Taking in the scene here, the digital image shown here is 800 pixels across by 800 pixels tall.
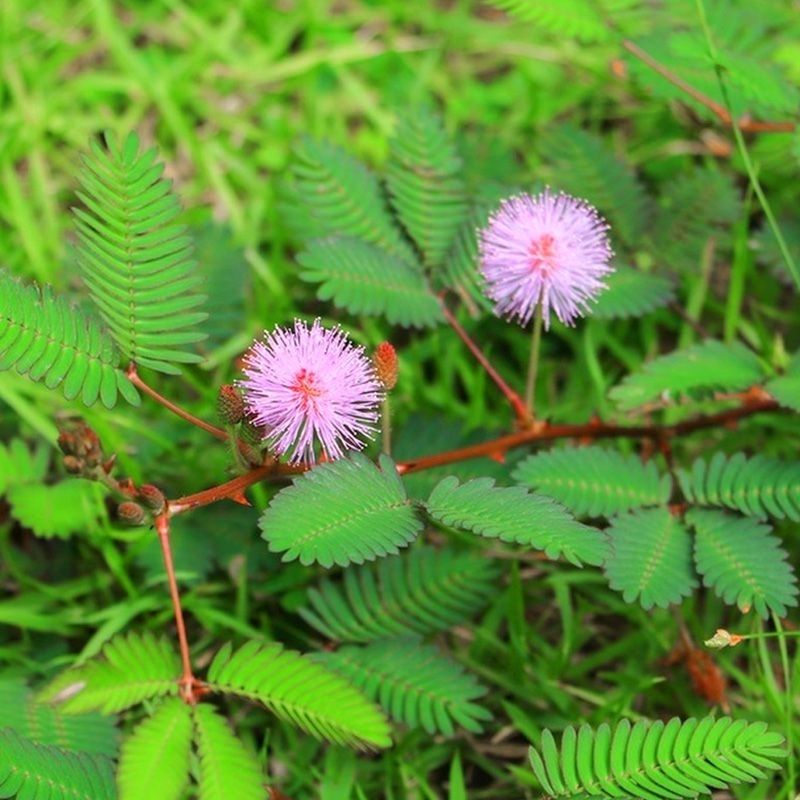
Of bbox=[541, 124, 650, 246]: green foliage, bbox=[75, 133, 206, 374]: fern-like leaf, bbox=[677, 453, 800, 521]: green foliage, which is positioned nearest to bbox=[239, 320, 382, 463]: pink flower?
bbox=[75, 133, 206, 374]: fern-like leaf

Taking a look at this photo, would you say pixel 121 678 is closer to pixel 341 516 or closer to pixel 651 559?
pixel 341 516

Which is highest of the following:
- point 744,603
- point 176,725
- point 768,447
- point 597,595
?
point 768,447

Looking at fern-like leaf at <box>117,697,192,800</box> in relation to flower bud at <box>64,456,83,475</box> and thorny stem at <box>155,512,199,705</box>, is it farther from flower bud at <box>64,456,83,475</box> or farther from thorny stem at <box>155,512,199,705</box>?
flower bud at <box>64,456,83,475</box>

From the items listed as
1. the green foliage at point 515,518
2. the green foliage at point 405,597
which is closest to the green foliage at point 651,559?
the green foliage at point 515,518

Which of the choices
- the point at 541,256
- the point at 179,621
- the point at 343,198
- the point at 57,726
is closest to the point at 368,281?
the point at 343,198

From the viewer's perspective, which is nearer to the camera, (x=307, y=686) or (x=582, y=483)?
(x=307, y=686)

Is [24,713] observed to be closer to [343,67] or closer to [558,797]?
[558,797]

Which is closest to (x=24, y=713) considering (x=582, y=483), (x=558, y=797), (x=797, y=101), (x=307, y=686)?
(x=307, y=686)
